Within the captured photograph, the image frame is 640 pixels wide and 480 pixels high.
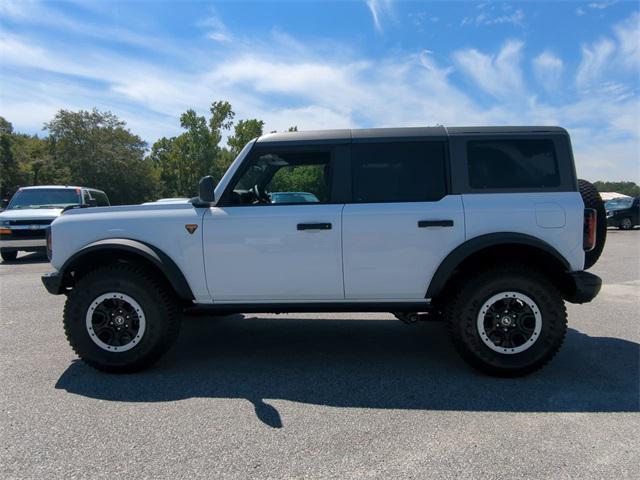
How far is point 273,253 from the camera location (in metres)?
3.85

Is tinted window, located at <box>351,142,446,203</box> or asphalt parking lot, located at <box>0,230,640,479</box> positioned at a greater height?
tinted window, located at <box>351,142,446,203</box>

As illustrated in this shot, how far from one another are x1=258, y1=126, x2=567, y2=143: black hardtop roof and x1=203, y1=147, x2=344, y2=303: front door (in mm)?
150

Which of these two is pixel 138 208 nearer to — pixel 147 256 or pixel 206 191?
pixel 147 256

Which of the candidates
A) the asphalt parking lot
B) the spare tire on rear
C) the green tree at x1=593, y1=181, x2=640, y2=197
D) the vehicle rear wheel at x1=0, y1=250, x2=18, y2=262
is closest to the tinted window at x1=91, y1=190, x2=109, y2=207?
the vehicle rear wheel at x1=0, y1=250, x2=18, y2=262

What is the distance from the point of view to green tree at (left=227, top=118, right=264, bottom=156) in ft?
131

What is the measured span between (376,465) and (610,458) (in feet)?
4.44

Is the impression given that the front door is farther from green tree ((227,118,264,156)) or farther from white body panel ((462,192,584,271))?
green tree ((227,118,264,156))

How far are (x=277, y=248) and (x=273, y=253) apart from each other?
54mm

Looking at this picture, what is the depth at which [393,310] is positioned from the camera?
3957 millimetres

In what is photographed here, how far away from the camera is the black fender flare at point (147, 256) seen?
12.7ft

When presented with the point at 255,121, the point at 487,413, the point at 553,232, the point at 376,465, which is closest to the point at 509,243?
the point at 553,232

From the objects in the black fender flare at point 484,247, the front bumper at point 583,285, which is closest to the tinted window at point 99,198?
the black fender flare at point 484,247

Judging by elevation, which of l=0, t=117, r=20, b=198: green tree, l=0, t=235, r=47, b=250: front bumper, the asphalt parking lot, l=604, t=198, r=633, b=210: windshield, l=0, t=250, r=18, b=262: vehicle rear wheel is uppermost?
l=0, t=117, r=20, b=198: green tree

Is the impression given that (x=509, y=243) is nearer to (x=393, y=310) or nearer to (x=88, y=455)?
(x=393, y=310)
